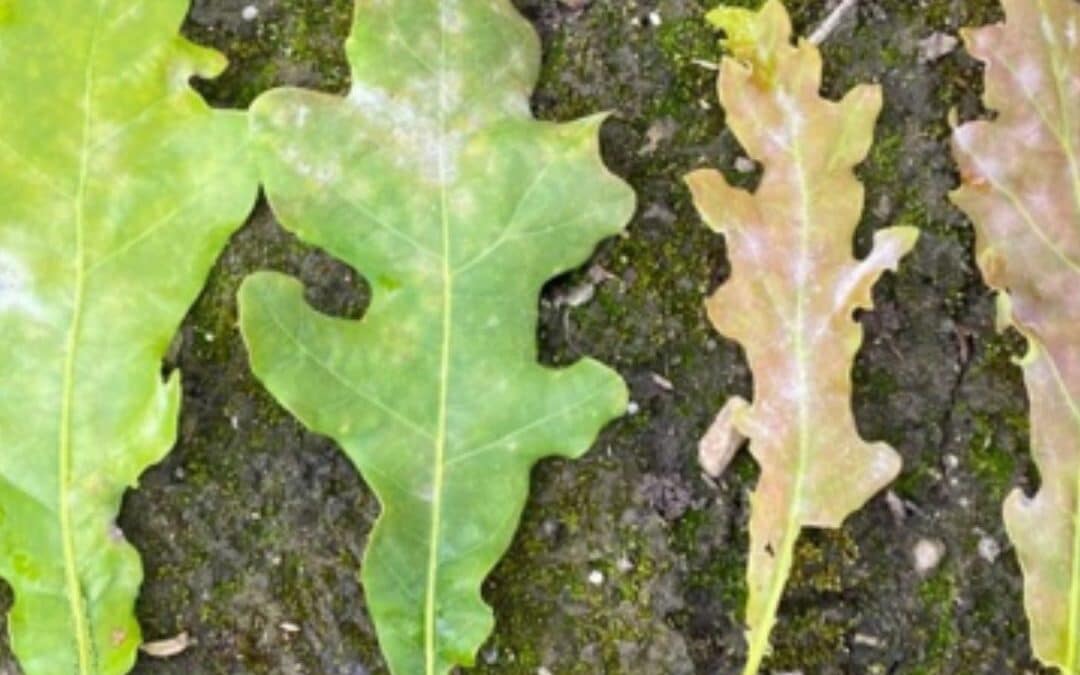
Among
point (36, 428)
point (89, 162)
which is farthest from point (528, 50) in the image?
point (36, 428)

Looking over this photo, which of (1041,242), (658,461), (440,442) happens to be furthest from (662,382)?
(1041,242)

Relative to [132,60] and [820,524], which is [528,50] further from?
[820,524]

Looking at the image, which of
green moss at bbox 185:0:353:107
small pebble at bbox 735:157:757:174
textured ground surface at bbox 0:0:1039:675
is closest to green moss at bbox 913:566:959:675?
textured ground surface at bbox 0:0:1039:675

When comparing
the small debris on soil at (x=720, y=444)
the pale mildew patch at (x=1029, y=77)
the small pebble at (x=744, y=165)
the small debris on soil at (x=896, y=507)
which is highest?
the pale mildew patch at (x=1029, y=77)

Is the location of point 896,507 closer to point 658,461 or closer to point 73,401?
point 658,461

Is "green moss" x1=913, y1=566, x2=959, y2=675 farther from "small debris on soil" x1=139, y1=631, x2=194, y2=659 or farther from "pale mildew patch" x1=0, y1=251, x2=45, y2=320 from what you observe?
"pale mildew patch" x1=0, y1=251, x2=45, y2=320

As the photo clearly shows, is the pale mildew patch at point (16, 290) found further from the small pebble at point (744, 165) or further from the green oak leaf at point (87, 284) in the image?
the small pebble at point (744, 165)

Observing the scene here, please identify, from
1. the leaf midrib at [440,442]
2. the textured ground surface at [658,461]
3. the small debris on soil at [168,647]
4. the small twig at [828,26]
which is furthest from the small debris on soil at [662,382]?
the small debris on soil at [168,647]
